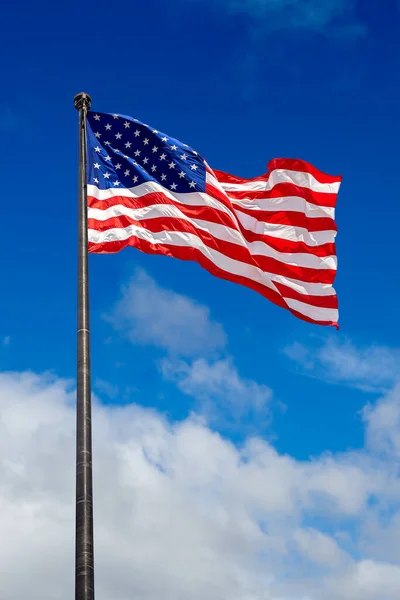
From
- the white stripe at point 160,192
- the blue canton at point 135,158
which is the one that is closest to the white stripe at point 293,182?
the white stripe at point 160,192

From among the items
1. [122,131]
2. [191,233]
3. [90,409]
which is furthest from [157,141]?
[90,409]

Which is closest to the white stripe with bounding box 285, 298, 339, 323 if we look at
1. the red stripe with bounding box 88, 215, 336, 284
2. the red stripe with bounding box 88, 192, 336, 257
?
the red stripe with bounding box 88, 215, 336, 284

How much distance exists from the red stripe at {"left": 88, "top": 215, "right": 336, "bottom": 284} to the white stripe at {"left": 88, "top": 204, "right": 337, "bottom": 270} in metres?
0.10

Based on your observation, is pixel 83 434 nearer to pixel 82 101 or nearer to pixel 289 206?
pixel 82 101

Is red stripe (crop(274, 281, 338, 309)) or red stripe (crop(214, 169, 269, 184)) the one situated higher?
red stripe (crop(214, 169, 269, 184))

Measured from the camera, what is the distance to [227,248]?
26656 millimetres

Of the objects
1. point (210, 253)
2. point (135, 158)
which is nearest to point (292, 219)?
point (210, 253)

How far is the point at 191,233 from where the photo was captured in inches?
1024

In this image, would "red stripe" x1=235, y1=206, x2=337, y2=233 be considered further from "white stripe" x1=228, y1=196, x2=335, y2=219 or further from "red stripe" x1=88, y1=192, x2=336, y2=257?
"red stripe" x1=88, y1=192, x2=336, y2=257

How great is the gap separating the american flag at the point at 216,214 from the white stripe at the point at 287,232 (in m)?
0.03

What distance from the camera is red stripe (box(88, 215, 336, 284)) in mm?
24844

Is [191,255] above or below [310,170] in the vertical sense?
below

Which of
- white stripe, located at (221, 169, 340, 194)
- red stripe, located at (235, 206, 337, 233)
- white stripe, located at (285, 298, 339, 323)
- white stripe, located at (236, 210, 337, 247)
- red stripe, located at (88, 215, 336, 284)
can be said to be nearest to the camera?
red stripe, located at (88, 215, 336, 284)

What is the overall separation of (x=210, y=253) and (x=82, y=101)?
5938 mm
